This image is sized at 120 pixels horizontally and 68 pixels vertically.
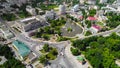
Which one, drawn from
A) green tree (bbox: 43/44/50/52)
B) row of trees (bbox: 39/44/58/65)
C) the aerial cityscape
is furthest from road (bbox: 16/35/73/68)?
green tree (bbox: 43/44/50/52)

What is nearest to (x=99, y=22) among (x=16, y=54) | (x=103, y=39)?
(x=103, y=39)

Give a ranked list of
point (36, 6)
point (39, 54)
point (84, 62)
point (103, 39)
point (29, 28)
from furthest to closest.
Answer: point (36, 6) < point (29, 28) < point (103, 39) < point (39, 54) < point (84, 62)

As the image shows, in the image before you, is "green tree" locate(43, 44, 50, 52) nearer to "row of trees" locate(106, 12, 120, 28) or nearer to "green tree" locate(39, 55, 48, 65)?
"green tree" locate(39, 55, 48, 65)

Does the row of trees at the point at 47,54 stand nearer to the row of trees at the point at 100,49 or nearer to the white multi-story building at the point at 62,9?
the row of trees at the point at 100,49

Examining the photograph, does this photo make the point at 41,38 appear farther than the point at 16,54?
Yes

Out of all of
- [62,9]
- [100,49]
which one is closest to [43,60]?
[100,49]

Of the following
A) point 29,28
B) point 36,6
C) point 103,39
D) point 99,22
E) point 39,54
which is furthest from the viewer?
point 36,6

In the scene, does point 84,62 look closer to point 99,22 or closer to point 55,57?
point 55,57
